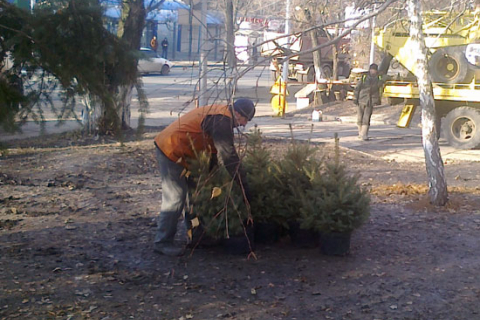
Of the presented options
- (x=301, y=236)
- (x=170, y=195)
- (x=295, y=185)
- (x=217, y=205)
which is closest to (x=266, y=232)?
Result: (x=301, y=236)

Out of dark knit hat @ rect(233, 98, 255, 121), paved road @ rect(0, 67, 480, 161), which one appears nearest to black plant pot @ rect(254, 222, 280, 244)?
dark knit hat @ rect(233, 98, 255, 121)

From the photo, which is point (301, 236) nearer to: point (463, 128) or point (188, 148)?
point (188, 148)

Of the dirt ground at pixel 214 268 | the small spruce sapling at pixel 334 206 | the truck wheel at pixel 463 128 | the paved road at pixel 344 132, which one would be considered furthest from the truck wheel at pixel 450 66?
the small spruce sapling at pixel 334 206

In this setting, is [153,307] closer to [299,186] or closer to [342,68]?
[299,186]

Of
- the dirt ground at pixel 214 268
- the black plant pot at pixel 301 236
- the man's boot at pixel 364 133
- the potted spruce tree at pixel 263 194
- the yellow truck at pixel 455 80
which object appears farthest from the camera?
the man's boot at pixel 364 133

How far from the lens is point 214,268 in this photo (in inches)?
206

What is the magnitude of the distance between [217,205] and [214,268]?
0.54 meters

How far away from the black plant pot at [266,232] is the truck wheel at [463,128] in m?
8.48

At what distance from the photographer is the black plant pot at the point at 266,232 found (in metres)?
5.68

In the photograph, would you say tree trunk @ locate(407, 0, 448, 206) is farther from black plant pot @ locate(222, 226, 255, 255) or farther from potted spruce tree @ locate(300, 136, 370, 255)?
black plant pot @ locate(222, 226, 255, 255)

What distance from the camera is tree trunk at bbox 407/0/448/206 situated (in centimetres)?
717

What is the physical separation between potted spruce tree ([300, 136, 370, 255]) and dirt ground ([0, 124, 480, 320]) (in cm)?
18

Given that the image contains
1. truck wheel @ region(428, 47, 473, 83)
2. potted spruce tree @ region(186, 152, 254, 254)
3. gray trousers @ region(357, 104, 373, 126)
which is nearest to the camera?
potted spruce tree @ region(186, 152, 254, 254)

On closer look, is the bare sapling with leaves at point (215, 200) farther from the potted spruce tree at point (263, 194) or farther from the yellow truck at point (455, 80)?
the yellow truck at point (455, 80)
